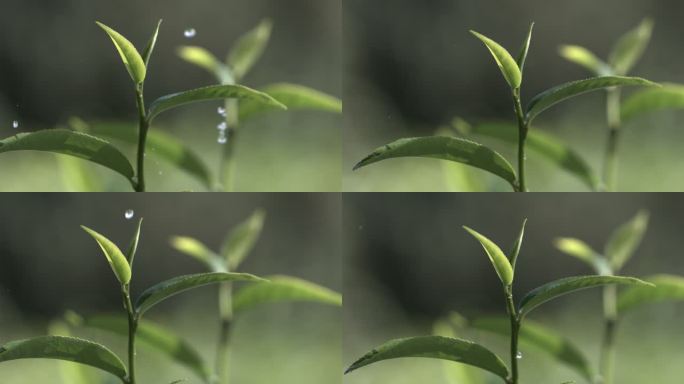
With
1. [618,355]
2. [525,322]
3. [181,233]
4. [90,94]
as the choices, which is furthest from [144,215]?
[618,355]

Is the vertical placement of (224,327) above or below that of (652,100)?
below

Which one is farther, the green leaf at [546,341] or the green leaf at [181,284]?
the green leaf at [546,341]

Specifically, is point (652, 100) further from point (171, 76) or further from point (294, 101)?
point (171, 76)

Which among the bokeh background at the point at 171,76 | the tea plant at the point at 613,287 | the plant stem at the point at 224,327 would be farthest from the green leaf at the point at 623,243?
the plant stem at the point at 224,327

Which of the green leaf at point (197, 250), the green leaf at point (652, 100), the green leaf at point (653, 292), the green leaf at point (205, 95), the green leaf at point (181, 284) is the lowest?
the green leaf at point (181, 284)

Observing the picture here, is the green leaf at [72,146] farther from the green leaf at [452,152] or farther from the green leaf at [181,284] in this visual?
the green leaf at [452,152]

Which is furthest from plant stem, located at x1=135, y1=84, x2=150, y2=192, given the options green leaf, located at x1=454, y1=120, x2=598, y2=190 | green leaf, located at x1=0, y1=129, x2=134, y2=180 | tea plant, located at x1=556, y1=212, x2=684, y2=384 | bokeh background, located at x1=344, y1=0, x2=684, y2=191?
tea plant, located at x1=556, y1=212, x2=684, y2=384

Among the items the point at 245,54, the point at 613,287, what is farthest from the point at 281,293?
the point at 613,287
